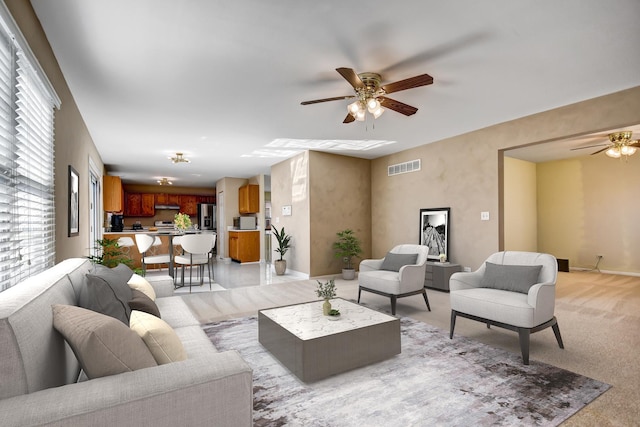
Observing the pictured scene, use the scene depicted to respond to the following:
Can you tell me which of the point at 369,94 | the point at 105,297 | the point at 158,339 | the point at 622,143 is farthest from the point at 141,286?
the point at 622,143

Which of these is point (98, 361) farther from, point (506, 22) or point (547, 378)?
point (506, 22)

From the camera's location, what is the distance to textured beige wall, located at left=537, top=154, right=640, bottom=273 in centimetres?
660

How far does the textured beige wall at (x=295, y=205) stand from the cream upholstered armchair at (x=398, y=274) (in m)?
2.14

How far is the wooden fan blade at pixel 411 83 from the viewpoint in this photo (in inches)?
105

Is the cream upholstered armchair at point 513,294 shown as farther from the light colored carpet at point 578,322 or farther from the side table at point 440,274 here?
the side table at point 440,274

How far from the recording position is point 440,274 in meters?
5.16

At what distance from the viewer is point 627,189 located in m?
6.65

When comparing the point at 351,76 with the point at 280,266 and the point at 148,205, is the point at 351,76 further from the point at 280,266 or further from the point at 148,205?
the point at 148,205

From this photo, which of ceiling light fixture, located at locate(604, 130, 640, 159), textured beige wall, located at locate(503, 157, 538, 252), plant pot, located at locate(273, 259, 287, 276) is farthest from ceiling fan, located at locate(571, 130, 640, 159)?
plant pot, located at locate(273, 259, 287, 276)

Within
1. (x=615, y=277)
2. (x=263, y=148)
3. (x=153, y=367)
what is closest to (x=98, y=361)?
(x=153, y=367)

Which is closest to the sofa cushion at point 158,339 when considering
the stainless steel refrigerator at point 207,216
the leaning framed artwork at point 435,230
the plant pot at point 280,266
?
the leaning framed artwork at point 435,230

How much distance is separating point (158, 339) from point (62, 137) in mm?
2715

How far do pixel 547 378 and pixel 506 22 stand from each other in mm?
2508

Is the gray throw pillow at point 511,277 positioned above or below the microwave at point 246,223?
below
